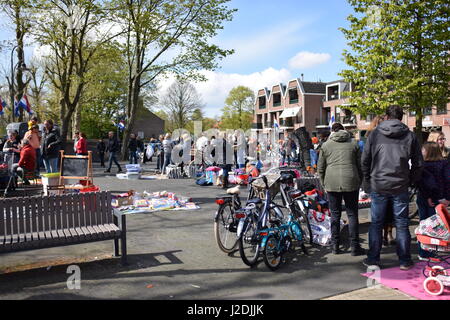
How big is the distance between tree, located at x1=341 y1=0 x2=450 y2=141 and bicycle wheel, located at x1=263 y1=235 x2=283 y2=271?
14306mm

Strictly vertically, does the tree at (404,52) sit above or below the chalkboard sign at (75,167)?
above

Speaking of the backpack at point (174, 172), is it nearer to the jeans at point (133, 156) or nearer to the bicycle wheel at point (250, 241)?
the jeans at point (133, 156)

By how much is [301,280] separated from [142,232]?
3270mm

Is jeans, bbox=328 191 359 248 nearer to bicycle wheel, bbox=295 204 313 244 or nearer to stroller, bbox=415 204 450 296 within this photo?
bicycle wheel, bbox=295 204 313 244

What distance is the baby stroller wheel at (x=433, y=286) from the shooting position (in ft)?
13.0

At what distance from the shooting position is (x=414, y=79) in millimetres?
16391

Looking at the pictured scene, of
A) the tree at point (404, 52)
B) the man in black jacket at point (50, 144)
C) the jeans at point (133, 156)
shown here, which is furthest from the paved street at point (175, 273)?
the jeans at point (133, 156)

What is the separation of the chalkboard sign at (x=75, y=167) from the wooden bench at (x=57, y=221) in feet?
16.3

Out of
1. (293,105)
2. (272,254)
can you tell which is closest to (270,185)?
(272,254)

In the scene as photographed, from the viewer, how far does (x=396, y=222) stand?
473cm

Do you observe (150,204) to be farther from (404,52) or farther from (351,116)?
(351,116)

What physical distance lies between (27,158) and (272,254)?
783cm
